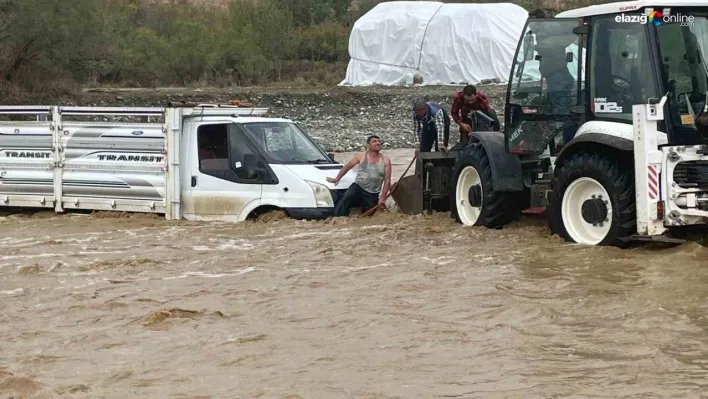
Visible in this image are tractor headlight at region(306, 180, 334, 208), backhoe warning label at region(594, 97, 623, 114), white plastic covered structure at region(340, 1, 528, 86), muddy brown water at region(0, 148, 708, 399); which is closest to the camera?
muddy brown water at region(0, 148, 708, 399)

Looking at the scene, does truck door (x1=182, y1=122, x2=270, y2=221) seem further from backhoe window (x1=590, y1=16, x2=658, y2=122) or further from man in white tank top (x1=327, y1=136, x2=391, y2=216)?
backhoe window (x1=590, y1=16, x2=658, y2=122)

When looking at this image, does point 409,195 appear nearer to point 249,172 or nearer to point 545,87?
point 249,172

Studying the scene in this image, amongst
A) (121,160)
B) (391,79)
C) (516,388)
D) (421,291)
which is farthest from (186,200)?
(391,79)

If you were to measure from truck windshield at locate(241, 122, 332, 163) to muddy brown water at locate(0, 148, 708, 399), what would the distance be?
1.22 metres

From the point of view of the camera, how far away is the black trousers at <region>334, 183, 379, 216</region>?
14.0 m

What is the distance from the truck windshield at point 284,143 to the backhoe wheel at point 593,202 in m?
4.15

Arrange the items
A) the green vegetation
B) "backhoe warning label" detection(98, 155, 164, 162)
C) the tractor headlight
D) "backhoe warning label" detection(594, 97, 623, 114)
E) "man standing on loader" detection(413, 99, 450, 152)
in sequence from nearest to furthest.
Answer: "backhoe warning label" detection(594, 97, 623, 114), the tractor headlight, "backhoe warning label" detection(98, 155, 164, 162), "man standing on loader" detection(413, 99, 450, 152), the green vegetation

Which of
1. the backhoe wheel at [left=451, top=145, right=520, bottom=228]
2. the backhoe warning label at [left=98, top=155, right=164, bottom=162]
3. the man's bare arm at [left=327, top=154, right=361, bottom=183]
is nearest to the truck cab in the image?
the man's bare arm at [left=327, top=154, right=361, bottom=183]

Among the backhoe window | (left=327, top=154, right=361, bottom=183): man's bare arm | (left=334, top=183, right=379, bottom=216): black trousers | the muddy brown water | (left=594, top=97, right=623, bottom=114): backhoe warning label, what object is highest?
the backhoe window

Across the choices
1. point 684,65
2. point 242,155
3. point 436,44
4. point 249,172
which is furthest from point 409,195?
point 436,44

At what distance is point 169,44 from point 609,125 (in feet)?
148

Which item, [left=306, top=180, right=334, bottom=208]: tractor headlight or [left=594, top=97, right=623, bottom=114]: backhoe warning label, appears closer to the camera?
[left=594, top=97, right=623, bottom=114]: backhoe warning label

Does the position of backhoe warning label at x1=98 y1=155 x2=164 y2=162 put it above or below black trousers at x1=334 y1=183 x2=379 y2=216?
above

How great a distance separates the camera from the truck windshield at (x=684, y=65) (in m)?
10.1
